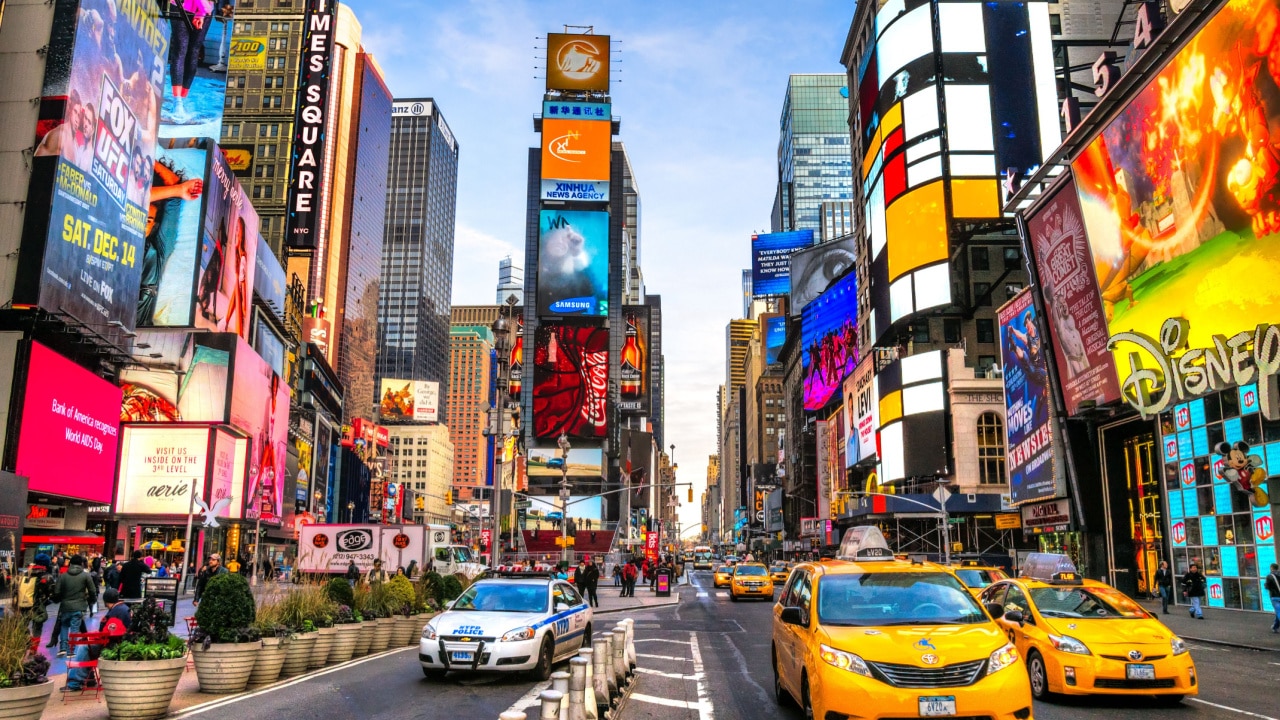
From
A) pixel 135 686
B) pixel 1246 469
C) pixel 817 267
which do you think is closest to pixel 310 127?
pixel 1246 469

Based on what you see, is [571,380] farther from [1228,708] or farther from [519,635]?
[1228,708]

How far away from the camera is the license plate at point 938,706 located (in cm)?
798

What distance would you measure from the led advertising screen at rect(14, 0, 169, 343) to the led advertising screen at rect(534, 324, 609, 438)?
7604 centimetres

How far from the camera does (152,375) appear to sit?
194 feet

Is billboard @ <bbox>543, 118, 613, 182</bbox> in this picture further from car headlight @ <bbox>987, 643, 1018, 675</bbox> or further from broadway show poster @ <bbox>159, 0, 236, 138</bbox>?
car headlight @ <bbox>987, 643, 1018, 675</bbox>

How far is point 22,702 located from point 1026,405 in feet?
142

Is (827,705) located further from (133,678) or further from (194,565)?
(194,565)

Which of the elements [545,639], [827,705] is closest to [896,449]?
[545,639]

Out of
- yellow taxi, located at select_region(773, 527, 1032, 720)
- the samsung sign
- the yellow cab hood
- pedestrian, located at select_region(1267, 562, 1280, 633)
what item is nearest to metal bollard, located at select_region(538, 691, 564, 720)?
yellow taxi, located at select_region(773, 527, 1032, 720)

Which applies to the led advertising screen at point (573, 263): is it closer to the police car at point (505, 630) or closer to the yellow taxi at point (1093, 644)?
the police car at point (505, 630)

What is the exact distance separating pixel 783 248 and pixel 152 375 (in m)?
127

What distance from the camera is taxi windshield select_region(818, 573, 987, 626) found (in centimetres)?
938

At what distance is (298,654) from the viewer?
45.2 ft

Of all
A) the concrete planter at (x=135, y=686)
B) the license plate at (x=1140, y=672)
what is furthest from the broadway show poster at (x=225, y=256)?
the license plate at (x=1140, y=672)
